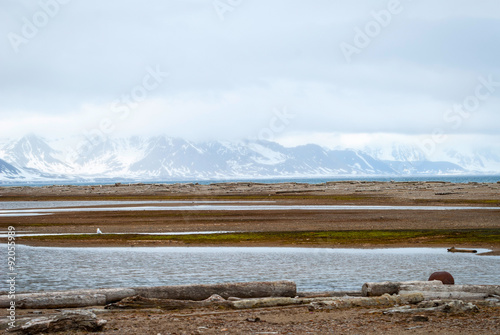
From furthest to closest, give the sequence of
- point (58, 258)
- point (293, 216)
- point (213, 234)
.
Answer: point (293, 216) → point (213, 234) → point (58, 258)

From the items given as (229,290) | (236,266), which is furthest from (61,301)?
(236,266)

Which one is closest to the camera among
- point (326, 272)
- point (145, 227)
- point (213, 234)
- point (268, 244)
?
point (326, 272)

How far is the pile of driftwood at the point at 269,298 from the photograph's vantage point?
1355 cm

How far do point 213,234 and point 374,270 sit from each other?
15335 millimetres

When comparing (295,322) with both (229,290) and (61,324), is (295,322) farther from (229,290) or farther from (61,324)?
(61,324)

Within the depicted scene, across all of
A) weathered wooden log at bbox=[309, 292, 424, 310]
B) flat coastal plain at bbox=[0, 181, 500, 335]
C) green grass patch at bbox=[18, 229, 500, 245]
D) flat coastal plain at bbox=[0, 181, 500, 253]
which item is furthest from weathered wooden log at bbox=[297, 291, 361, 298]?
green grass patch at bbox=[18, 229, 500, 245]

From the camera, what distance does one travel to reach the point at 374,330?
10945mm

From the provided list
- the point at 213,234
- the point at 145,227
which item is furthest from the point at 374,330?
the point at 145,227

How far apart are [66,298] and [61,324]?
3.22 meters

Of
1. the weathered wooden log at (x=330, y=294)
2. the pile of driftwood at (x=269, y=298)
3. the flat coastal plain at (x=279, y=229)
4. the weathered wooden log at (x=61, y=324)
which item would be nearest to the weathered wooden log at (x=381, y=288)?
the pile of driftwood at (x=269, y=298)

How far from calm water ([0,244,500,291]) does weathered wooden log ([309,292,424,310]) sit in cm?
343

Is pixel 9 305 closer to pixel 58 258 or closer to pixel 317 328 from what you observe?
pixel 317 328

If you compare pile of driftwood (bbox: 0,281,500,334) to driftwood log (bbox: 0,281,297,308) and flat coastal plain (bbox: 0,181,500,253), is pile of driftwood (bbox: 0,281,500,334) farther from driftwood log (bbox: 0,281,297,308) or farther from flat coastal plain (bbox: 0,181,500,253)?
flat coastal plain (bbox: 0,181,500,253)

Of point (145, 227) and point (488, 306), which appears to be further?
point (145, 227)
